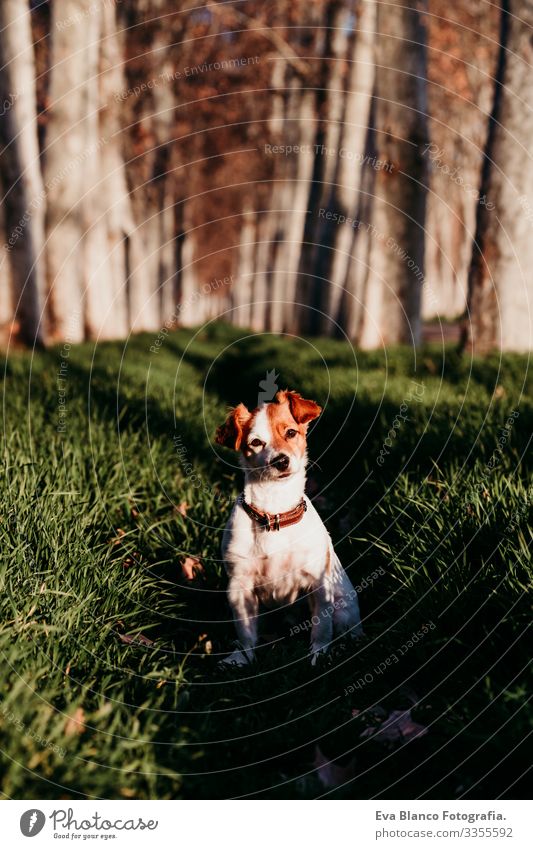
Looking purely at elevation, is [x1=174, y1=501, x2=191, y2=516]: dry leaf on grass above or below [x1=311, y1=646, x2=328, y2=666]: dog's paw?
above

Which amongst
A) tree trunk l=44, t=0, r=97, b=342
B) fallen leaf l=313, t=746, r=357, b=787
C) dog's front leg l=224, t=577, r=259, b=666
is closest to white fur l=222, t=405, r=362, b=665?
dog's front leg l=224, t=577, r=259, b=666

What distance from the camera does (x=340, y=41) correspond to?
57.4ft

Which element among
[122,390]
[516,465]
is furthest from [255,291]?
[516,465]

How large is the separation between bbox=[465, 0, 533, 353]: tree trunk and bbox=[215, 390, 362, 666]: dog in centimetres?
665

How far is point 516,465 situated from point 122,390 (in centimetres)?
390

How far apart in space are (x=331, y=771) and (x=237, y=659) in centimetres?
80

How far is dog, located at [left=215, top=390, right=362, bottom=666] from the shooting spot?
2984mm

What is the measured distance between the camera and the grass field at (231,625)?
2447mm

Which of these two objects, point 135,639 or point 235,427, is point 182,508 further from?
point 235,427

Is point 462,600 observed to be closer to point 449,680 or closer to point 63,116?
point 449,680

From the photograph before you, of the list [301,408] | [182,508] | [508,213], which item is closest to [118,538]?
[182,508]

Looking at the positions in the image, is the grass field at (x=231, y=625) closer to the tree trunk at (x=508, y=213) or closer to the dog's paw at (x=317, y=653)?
the dog's paw at (x=317, y=653)

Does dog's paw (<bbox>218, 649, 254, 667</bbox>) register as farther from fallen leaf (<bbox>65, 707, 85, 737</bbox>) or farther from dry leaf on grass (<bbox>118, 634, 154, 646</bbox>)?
fallen leaf (<bbox>65, 707, 85, 737</bbox>)

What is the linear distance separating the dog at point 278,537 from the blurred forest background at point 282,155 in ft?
7.12
